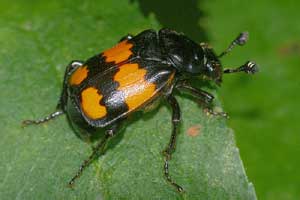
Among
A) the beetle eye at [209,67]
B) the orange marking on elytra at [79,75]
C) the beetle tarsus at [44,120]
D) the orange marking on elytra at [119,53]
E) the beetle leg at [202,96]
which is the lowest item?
the beetle tarsus at [44,120]

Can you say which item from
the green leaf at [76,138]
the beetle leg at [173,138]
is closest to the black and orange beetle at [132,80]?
the beetle leg at [173,138]

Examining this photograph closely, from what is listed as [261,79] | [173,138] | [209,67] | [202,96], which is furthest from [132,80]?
[261,79]

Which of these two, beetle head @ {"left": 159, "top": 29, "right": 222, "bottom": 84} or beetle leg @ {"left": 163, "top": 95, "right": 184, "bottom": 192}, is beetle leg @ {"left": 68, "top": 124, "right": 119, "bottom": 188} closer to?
beetle leg @ {"left": 163, "top": 95, "right": 184, "bottom": 192}

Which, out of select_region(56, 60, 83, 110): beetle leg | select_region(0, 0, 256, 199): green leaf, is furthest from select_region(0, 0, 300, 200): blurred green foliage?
select_region(56, 60, 83, 110): beetle leg

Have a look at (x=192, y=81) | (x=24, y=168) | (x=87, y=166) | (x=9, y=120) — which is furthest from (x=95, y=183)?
(x=192, y=81)

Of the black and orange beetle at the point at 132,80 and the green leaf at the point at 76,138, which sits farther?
the black and orange beetle at the point at 132,80

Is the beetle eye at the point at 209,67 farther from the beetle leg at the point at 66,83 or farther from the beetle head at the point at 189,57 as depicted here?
the beetle leg at the point at 66,83
